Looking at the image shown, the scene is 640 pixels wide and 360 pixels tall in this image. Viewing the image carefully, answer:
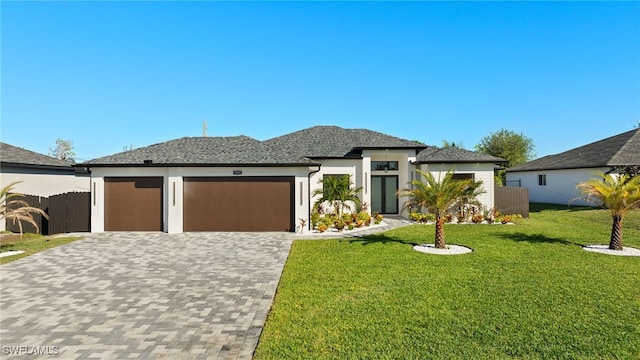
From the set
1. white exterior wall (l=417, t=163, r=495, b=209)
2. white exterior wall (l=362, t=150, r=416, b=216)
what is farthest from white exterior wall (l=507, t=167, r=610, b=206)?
white exterior wall (l=362, t=150, r=416, b=216)

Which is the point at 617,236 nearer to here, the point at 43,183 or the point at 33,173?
the point at 33,173

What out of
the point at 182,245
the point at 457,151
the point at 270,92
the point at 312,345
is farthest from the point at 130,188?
the point at 457,151

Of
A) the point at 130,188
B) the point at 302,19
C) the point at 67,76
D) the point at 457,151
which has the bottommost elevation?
→ the point at 130,188

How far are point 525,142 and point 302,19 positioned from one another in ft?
137

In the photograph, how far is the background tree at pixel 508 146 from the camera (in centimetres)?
4142

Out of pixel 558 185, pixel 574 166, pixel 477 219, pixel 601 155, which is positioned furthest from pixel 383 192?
pixel 601 155

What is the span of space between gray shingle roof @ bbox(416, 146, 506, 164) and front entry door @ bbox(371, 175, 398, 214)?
7.51 feet

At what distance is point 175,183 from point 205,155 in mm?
2042

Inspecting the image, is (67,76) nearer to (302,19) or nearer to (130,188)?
(130,188)

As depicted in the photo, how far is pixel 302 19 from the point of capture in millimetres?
15039

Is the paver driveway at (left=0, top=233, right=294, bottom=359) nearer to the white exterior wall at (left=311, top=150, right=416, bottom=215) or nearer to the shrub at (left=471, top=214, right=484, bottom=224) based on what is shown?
the white exterior wall at (left=311, top=150, right=416, bottom=215)

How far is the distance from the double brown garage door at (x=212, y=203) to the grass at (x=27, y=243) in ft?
7.45

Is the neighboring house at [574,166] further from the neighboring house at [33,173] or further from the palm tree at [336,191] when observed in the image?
the neighboring house at [33,173]

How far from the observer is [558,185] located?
2589 cm
